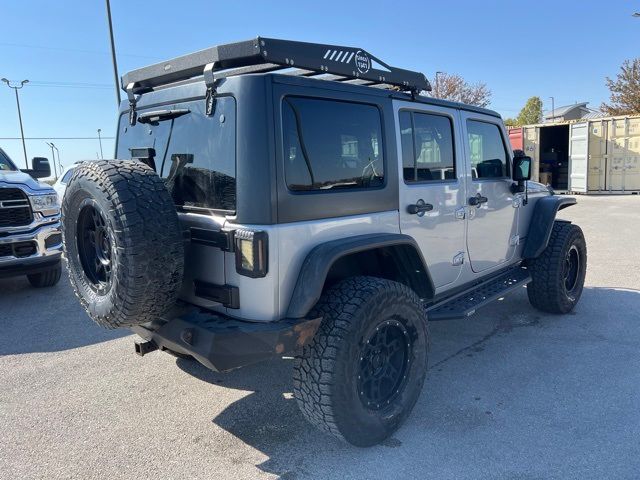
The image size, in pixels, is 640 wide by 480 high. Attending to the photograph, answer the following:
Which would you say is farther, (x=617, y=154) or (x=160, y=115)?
(x=617, y=154)

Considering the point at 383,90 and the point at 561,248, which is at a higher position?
the point at 383,90

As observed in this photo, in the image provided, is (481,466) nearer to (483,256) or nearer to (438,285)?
(438,285)

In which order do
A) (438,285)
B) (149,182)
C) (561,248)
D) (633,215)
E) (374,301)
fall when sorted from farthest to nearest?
(633,215) → (561,248) → (438,285) → (374,301) → (149,182)

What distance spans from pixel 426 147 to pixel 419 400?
1.79 meters

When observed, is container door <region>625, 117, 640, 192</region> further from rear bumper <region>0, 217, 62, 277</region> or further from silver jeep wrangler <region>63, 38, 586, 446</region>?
rear bumper <region>0, 217, 62, 277</region>

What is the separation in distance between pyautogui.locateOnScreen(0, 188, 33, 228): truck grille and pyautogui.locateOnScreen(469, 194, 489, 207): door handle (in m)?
5.11

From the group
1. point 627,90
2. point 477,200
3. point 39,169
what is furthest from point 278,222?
point 627,90

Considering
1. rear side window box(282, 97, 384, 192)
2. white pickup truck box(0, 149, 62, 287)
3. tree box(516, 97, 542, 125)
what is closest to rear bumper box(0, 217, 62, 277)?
white pickup truck box(0, 149, 62, 287)

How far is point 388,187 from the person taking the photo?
3189mm

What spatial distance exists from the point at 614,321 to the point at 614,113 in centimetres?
3152

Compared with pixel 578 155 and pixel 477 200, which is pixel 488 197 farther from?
pixel 578 155

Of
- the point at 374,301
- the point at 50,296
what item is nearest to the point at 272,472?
the point at 374,301

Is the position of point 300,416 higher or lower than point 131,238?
lower

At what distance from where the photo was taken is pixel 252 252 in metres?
2.48
